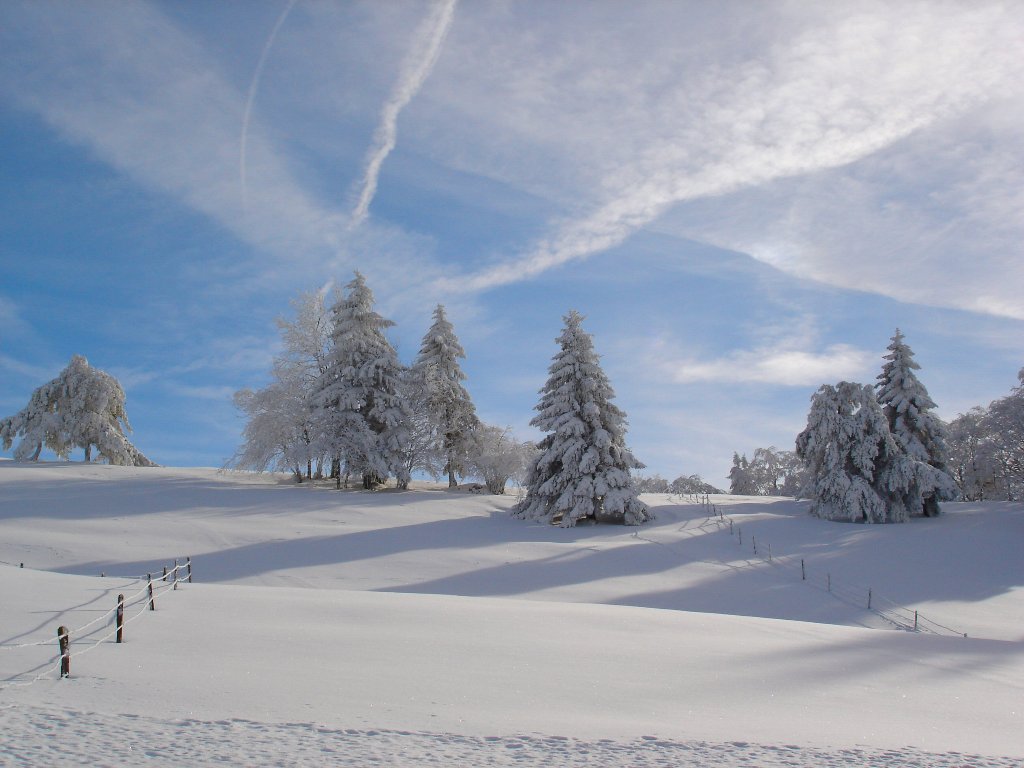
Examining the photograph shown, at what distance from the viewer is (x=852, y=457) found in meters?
34.2

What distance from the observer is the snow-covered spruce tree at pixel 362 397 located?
1430 inches

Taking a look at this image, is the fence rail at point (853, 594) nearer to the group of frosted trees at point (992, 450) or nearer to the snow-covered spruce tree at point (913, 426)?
the snow-covered spruce tree at point (913, 426)

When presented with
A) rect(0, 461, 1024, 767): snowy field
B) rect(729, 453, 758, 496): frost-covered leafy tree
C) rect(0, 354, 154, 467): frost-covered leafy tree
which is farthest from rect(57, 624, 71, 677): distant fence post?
rect(729, 453, 758, 496): frost-covered leafy tree

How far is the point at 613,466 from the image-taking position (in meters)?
31.8

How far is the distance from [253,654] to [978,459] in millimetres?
48936

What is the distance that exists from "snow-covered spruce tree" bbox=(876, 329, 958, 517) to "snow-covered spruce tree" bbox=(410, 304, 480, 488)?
74.3 feet

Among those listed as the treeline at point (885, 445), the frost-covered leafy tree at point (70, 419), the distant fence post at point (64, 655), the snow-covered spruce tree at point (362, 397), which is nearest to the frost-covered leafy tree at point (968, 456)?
the treeline at point (885, 445)

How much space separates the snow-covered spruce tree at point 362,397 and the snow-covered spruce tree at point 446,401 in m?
1.70

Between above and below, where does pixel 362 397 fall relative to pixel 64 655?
Result: above

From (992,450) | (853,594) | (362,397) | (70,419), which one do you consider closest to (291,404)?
(362,397)

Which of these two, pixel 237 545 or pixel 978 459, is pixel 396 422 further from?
pixel 978 459

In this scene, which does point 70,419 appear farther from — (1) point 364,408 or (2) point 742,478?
(2) point 742,478

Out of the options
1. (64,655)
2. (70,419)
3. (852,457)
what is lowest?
(64,655)

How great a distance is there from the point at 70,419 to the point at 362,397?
1906cm
